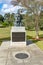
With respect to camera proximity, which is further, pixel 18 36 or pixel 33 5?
pixel 33 5

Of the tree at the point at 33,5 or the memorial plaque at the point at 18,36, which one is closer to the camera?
the memorial plaque at the point at 18,36

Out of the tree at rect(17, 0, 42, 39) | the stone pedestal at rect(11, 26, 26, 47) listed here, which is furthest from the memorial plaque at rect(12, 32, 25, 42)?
the tree at rect(17, 0, 42, 39)

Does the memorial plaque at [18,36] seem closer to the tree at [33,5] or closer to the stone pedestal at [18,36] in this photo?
the stone pedestal at [18,36]

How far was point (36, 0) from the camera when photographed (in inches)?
560

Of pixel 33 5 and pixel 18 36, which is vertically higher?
pixel 33 5

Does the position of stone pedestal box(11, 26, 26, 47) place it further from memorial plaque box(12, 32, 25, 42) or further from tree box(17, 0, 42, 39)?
tree box(17, 0, 42, 39)

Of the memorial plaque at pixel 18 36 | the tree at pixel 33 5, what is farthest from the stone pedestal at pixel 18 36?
the tree at pixel 33 5

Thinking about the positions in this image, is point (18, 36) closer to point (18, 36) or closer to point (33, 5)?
point (18, 36)

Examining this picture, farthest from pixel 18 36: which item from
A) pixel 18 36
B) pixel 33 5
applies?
pixel 33 5

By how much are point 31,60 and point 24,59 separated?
0.36 meters

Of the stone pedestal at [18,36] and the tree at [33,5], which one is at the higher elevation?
the tree at [33,5]

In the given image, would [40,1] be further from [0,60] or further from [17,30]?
[0,60]

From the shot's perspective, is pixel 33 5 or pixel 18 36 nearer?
pixel 18 36

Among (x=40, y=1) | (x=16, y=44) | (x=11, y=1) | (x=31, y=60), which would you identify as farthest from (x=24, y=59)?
(x=11, y=1)
